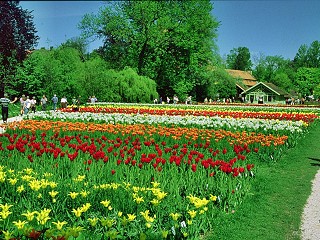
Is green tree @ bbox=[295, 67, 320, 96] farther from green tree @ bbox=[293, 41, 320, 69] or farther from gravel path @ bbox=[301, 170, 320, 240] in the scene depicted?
gravel path @ bbox=[301, 170, 320, 240]

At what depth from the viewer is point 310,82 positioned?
268 feet

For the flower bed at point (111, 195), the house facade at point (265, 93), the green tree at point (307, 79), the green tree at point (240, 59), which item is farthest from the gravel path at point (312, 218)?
the green tree at point (240, 59)

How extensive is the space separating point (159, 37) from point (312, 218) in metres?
37.0

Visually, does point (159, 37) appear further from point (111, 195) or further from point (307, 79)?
point (307, 79)

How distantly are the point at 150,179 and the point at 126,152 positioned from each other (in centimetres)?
203

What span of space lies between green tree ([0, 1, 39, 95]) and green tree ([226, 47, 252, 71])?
88810 millimetres

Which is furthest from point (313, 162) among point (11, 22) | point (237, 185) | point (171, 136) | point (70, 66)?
point (70, 66)

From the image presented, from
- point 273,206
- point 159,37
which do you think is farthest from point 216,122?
point 159,37

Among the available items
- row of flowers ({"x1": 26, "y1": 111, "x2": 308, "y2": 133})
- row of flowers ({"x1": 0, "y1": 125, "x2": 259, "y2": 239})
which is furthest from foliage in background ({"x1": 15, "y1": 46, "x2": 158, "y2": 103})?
row of flowers ({"x1": 0, "y1": 125, "x2": 259, "y2": 239})

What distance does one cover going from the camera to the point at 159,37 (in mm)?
40969

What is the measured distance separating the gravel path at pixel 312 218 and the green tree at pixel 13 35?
75.2 feet

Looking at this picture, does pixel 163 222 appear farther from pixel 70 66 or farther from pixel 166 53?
pixel 166 53

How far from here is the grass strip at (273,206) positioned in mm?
4859

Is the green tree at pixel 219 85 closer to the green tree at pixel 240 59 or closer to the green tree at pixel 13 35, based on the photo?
the green tree at pixel 13 35
